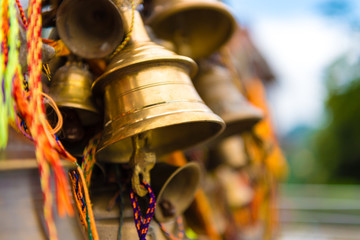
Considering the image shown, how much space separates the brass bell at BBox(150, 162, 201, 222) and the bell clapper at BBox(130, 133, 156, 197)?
0.06m

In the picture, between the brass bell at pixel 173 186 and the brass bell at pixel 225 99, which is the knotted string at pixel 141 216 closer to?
the brass bell at pixel 173 186

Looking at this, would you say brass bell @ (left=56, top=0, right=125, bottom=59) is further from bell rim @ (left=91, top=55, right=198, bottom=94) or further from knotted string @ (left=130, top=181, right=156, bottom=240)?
knotted string @ (left=130, top=181, right=156, bottom=240)

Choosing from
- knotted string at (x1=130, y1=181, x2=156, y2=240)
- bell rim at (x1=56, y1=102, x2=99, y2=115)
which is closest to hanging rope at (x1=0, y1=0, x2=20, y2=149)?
bell rim at (x1=56, y1=102, x2=99, y2=115)

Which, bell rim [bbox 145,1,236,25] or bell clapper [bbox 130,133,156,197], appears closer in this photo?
bell clapper [bbox 130,133,156,197]

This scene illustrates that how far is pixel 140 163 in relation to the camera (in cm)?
61

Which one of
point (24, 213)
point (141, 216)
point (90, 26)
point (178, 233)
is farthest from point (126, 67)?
point (24, 213)

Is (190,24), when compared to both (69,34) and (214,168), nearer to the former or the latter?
(69,34)

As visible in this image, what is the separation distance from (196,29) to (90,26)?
40 cm

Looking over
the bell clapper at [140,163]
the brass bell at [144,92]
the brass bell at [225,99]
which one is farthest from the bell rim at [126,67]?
the brass bell at [225,99]

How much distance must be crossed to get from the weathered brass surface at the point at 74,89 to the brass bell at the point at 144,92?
0.08ft

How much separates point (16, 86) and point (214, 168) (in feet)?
3.73

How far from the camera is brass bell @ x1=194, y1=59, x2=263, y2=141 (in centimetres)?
100

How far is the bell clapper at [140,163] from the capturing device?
0.61 m

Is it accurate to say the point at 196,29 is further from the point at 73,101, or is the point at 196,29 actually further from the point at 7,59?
the point at 7,59
